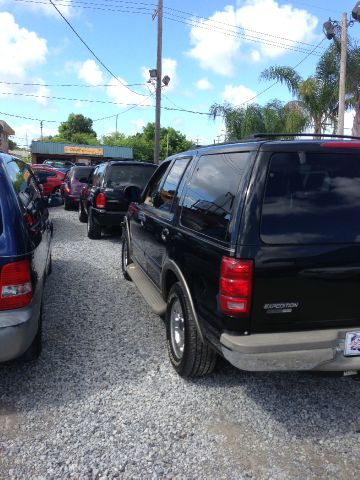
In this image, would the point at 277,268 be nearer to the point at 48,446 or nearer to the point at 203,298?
the point at 203,298

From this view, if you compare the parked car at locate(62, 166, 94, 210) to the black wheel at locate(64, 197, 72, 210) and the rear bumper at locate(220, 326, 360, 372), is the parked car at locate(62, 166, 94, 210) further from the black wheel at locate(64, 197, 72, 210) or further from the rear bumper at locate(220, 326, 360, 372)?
the rear bumper at locate(220, 326, 360, 372)

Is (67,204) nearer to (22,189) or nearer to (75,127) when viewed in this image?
(22,189)

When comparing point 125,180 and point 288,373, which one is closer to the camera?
point 288,373

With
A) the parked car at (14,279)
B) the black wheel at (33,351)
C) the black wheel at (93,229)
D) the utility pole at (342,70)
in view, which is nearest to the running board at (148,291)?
the black wheel at (33,351)

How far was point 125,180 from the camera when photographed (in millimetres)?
8828

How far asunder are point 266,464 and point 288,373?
113 cm

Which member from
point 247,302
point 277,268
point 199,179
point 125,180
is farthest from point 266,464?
point 125,180

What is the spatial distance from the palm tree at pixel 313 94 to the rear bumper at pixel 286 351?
16.7 metres

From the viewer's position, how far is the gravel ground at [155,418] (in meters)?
2.52

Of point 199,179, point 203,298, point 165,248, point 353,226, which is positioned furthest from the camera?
point 165,248

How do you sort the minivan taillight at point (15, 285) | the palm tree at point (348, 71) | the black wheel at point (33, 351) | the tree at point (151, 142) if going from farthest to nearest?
the tree at point (151, 142) → the palm tree at point (348, 71) → the black wheel at point (33, 351) → the minivan taillight at point (15, 285)

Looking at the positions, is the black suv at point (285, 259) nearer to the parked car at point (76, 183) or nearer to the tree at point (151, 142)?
the parked car at point (76, 183)

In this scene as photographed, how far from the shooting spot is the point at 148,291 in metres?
4.39

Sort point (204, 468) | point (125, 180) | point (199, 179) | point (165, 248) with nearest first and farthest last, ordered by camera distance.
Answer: point (204, 468) < point (199, 179) < point (165, 248) < point (125, 180)
